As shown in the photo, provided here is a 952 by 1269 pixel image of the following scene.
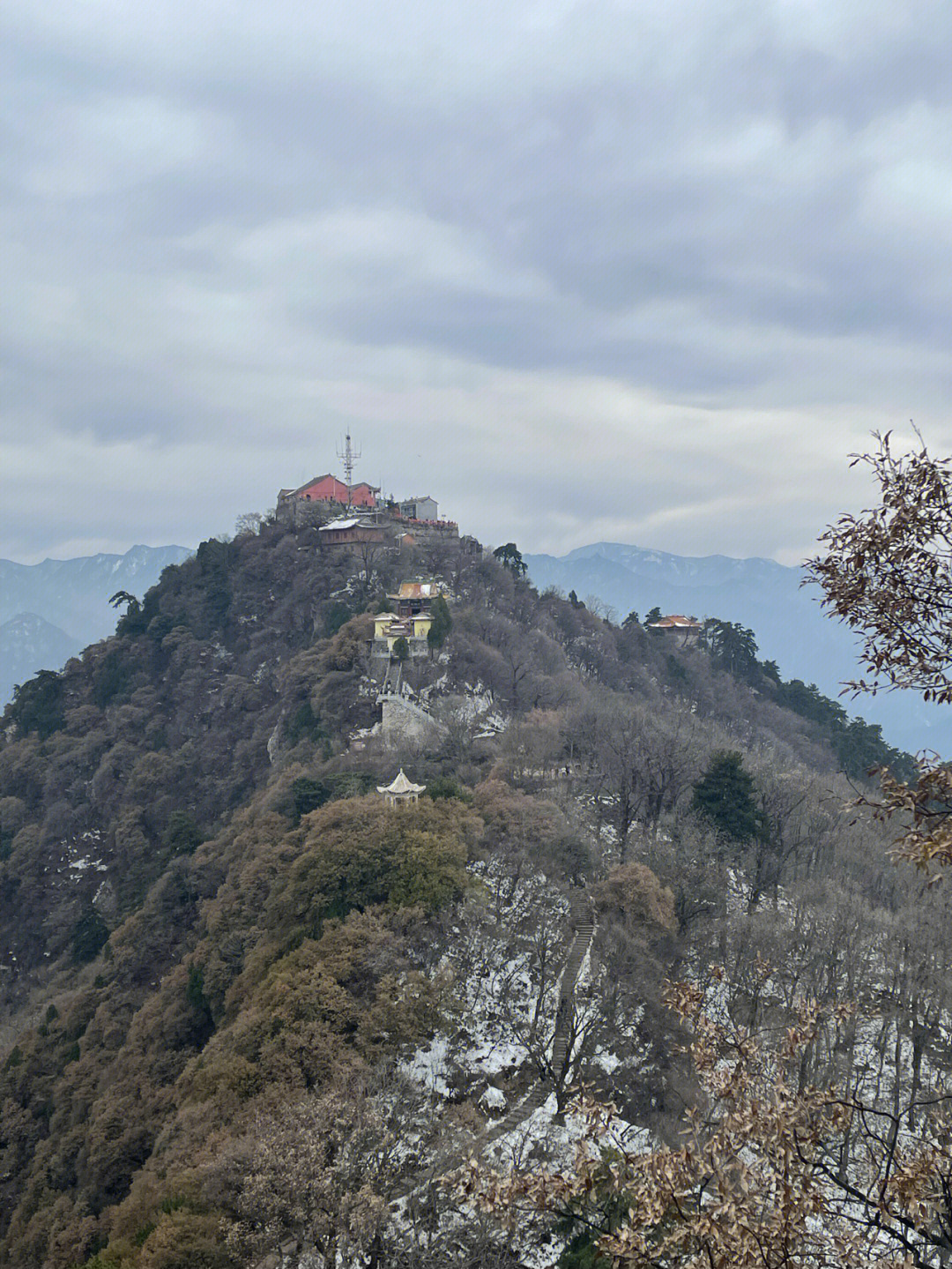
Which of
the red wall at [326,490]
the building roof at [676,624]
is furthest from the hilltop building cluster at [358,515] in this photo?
the building roof at [676,624]

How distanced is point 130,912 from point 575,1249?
2928 centimetres

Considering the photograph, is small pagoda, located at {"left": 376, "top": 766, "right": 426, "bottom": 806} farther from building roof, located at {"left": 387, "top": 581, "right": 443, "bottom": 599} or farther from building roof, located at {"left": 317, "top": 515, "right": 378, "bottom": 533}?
building roof, located at {"left": 317, "top": 515, "right": 378, "bottom": 533}

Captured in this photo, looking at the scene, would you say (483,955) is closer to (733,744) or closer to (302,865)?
(302,865)

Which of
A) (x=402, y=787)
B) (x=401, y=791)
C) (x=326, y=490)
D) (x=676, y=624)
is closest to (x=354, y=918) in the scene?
(x=401, y=791)

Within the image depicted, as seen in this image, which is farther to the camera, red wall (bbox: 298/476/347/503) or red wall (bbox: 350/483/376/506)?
red wall (bbox: 350/483/376/506)

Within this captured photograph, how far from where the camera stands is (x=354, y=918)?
21.3m

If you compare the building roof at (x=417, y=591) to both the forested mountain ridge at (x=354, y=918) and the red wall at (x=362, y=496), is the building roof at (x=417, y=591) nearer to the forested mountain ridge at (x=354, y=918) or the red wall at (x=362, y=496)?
the forested mountain ridge at (x=354, y=918)

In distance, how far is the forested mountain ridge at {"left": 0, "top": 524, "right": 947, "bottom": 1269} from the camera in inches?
595

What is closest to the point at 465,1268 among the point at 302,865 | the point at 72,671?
the point at 302,865

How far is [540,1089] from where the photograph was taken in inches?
698

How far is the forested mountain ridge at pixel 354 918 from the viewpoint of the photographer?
1511 cm

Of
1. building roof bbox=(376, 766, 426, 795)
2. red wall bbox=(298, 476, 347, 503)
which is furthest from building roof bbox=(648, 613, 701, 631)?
building roof bbox=(376, 766, 426, 795)

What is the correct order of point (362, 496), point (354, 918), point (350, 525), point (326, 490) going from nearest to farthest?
point (354, 918) → point (350, 525) → point (326, 490) → point (362, 496)

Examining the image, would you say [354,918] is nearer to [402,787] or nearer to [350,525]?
[402,787]
